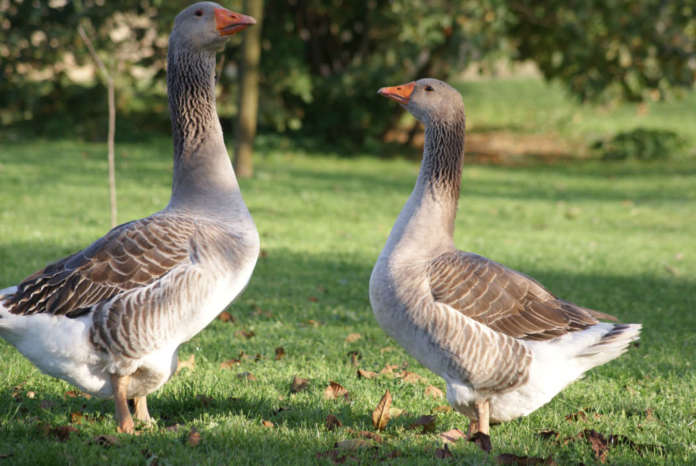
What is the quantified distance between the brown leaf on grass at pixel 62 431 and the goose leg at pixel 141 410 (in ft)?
1.41

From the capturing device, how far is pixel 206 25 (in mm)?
4688

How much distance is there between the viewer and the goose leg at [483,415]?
14.1ft

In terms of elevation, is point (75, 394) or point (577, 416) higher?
point (577, 416)

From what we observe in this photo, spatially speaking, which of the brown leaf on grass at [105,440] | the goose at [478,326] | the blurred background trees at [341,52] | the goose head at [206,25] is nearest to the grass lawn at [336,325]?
the brown leaf on grass at [105,440]

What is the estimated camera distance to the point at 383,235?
37.8ft

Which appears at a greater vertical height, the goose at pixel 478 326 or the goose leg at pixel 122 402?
the goose at pixel 478 326

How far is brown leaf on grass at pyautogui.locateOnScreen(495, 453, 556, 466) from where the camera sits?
3834 millimetres

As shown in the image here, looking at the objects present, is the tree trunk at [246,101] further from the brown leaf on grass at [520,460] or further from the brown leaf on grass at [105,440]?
the brown leaf on grass at [520,460]

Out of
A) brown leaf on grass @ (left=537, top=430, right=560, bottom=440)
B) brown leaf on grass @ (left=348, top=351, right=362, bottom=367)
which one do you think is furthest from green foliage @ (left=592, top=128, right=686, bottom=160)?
brown leaf on grass @ (left=537, top=430, right=560, bottom=440)

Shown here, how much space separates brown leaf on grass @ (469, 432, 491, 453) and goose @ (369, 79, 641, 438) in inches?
5.6

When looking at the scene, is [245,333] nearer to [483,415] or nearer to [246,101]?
[483,415]

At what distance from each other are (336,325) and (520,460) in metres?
3.30

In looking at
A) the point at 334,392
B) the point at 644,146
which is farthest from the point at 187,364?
the point at 644,146

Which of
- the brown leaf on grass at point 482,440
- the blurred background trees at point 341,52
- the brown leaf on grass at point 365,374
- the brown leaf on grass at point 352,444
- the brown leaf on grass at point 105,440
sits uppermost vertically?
the blurred background trees at point 341,52
